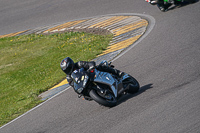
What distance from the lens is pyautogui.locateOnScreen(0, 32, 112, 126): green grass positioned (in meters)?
10.3

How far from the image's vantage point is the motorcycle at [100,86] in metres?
7.06

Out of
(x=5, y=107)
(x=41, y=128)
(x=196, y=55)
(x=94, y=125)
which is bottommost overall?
(x=5, y=107)

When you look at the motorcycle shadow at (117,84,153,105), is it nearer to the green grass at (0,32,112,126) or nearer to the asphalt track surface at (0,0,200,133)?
the asphalt track surface at (0,0,200,133)

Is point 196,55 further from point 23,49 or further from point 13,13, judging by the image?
point 13,13

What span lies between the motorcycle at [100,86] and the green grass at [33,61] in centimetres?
284

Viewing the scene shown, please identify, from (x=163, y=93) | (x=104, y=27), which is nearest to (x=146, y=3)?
(x=104, y=27)

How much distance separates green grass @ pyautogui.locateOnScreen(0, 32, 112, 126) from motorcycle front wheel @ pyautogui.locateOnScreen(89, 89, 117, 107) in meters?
3.04

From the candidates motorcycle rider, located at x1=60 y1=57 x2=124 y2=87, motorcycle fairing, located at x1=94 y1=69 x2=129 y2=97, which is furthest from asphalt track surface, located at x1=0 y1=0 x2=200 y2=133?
motorcycle rider, located at x1=60 y1=57 x2=124 y2=87

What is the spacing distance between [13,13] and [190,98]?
13993mm

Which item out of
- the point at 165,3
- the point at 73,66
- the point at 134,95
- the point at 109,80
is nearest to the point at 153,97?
the point at 134,95

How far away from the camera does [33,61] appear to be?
13.3 meters

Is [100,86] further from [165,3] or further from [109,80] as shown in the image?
[165,3]

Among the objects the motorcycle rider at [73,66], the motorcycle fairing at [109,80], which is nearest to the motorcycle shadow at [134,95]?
the motorcycle fairing at [109,80]

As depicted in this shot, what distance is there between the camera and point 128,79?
788cm
